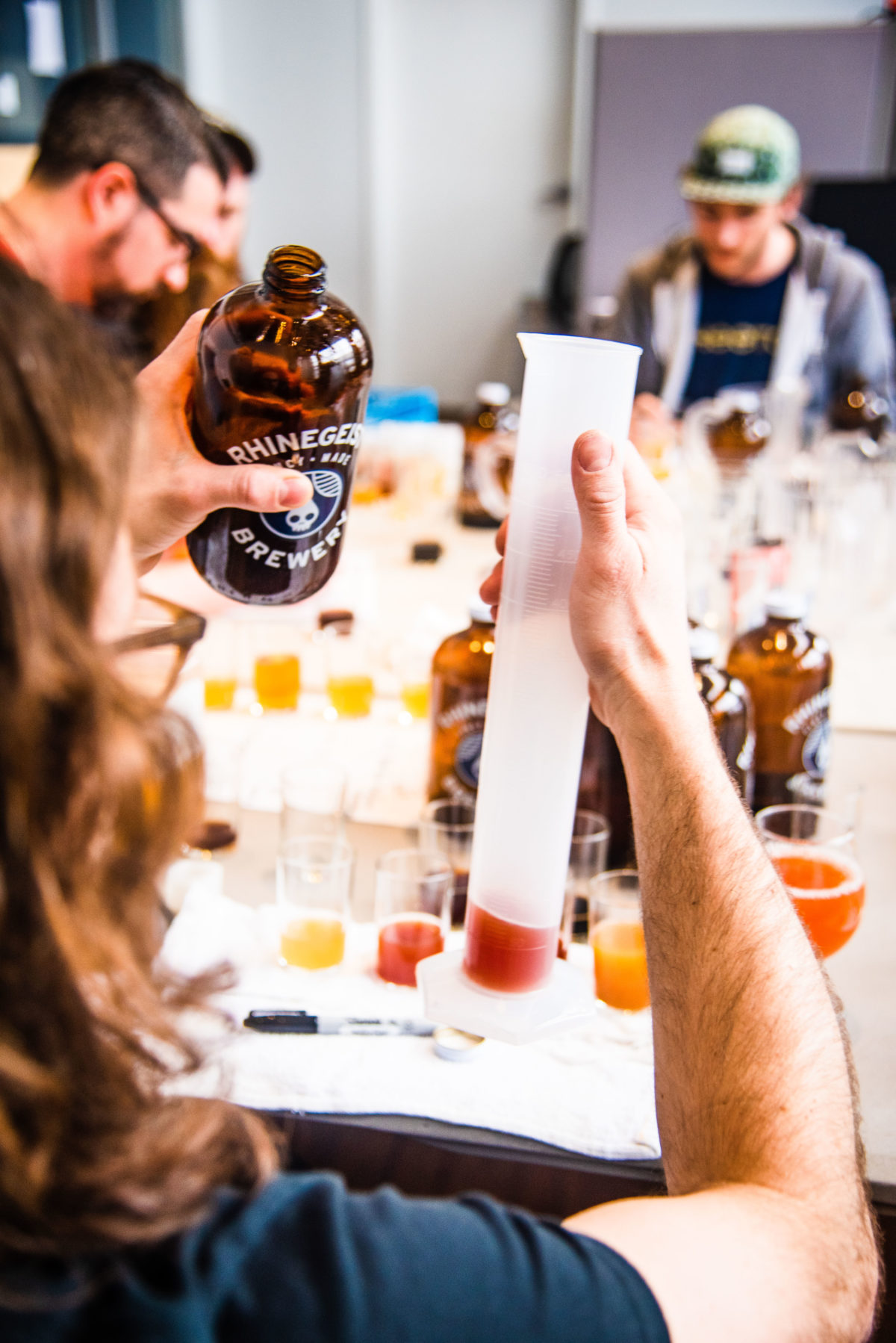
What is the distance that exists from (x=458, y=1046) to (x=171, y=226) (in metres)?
1.58

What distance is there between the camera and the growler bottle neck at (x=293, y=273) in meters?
0.75

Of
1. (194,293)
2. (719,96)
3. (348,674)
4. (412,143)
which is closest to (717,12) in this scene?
(719,96)

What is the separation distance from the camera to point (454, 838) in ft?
3.34

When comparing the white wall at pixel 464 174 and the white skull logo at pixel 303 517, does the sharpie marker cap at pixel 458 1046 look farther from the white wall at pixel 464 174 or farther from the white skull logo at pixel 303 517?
the white wall at pixel 464 174

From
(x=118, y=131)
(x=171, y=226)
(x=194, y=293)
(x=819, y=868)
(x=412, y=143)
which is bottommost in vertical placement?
(x=819, y=868)

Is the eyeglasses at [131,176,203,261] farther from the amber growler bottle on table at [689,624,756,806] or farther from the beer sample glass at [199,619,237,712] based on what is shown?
the amber growler bottle on table at [689,624,756,806]

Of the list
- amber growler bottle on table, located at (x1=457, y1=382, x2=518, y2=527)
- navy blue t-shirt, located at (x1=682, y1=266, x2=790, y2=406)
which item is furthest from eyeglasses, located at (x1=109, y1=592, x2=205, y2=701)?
navy blue t-shirt, located at (x1=682, y1=266, x2=790, y2=406)

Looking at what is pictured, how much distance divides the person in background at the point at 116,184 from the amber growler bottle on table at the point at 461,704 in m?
1.13

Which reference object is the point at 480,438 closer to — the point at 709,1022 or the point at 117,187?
the point at 117,187

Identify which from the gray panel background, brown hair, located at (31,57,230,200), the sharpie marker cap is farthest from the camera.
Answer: the gray panel background

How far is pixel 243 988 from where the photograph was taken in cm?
92

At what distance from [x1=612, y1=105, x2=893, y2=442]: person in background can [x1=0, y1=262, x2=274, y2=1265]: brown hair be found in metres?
2.82

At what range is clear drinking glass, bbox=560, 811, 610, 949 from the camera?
3.27 feet

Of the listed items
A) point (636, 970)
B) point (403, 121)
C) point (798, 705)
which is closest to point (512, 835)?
point (636, 970)
